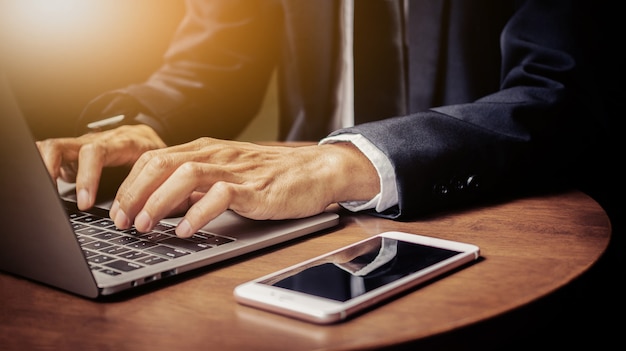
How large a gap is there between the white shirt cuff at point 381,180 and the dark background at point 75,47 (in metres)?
1.74

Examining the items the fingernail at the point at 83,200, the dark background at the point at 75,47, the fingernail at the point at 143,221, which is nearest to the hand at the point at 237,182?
the fingernail at the point at 143,221

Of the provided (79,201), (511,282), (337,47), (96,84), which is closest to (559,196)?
(511,282)

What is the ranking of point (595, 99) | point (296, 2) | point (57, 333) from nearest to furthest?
1. point (57, 333)
2. point (595, 99)
3. point (296, 2)

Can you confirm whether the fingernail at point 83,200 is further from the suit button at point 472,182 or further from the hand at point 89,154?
the suit button at point 472,182

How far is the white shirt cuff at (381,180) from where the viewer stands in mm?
836

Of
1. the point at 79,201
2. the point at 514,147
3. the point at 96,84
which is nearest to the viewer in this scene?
the point at 79,201

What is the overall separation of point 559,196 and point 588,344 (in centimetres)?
32

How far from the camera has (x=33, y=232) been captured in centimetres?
57

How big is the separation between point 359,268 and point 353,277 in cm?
3

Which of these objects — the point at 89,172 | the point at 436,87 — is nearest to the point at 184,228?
the point at 89,172

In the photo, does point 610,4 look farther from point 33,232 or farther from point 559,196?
point 33,232

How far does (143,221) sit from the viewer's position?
0.69m

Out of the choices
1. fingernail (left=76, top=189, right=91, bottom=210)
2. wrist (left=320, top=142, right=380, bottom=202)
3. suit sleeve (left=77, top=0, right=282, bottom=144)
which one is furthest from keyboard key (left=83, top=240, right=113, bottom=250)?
suit sleeve (left=77, top=0, right=282, bottom=144)

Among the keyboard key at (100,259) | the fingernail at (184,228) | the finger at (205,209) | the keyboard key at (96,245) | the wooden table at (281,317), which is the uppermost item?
the finger at (205,209)
